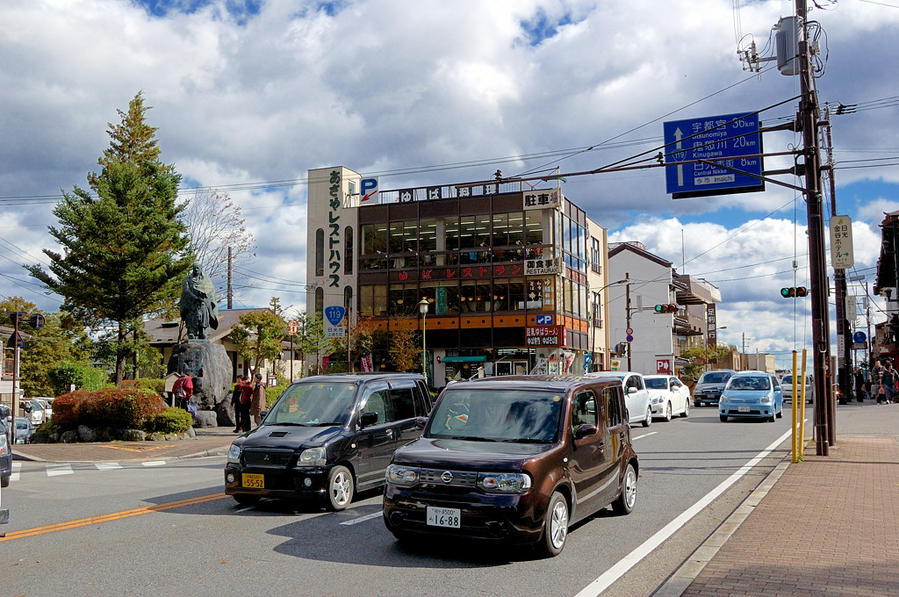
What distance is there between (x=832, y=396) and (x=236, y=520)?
41.6 ft

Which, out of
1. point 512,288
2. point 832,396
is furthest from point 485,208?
point 832,396

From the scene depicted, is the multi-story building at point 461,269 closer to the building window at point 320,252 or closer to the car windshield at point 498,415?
the building window at point 320,252

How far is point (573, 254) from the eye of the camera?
173 feet

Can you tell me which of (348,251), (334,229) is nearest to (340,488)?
(348,251)

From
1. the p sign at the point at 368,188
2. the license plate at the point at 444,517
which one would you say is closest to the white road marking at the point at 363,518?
the license plate at the point at 444,517

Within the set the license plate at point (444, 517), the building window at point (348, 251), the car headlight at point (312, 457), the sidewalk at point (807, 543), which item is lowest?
the sidewalk at point (807, 543)

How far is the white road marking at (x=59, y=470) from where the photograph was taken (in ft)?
46.9

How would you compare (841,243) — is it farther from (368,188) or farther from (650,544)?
(368,188)

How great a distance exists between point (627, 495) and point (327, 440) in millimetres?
3726

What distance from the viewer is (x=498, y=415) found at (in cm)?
775

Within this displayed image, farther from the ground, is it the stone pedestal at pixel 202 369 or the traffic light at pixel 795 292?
the traffic light at pixel 795 292

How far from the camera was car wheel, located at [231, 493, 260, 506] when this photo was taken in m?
9.59

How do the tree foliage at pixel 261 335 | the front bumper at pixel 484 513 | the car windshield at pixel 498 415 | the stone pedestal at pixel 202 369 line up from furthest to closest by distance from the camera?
the tree foliage at pixel 261 335 < the stone pedestal at pixel 202 369 < the car windshield at pixel 498 415 < the front bumper at pixel 484 513

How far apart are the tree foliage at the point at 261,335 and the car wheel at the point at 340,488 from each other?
41.8 meters
